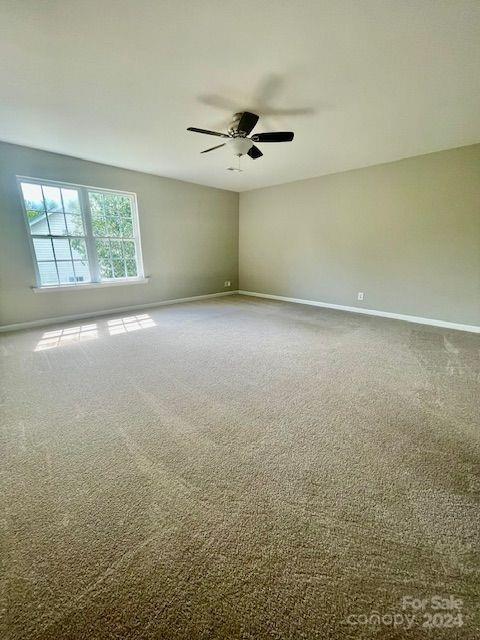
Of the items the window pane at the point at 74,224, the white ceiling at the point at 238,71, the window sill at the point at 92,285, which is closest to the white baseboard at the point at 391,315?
the white ceiling at the point at 238,71

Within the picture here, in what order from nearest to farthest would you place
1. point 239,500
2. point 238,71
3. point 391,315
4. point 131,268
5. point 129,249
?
point 239,500
point 238,71
point 391,315
point 129,249
point 131,268

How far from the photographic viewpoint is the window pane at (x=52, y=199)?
3.89 meters

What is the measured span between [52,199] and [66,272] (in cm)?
108

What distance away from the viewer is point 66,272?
4.22m

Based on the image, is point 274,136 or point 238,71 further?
point 274,136

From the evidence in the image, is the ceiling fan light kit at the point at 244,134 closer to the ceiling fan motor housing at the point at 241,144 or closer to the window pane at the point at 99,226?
the ceiling fan motor housing at the point at 241,144

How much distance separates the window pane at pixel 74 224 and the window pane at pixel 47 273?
0.60 meters

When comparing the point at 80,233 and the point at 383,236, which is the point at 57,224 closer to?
the point at 80,233

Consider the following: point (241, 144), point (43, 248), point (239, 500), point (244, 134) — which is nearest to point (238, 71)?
point (244, 134)

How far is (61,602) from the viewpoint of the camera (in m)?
0.90

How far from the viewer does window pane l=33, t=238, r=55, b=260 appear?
3874 millimetres

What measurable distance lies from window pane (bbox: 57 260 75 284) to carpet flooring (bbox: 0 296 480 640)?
6.33 feet

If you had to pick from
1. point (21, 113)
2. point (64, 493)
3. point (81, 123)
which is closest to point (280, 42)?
point (81, 123)

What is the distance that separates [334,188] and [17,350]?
5.49 m
